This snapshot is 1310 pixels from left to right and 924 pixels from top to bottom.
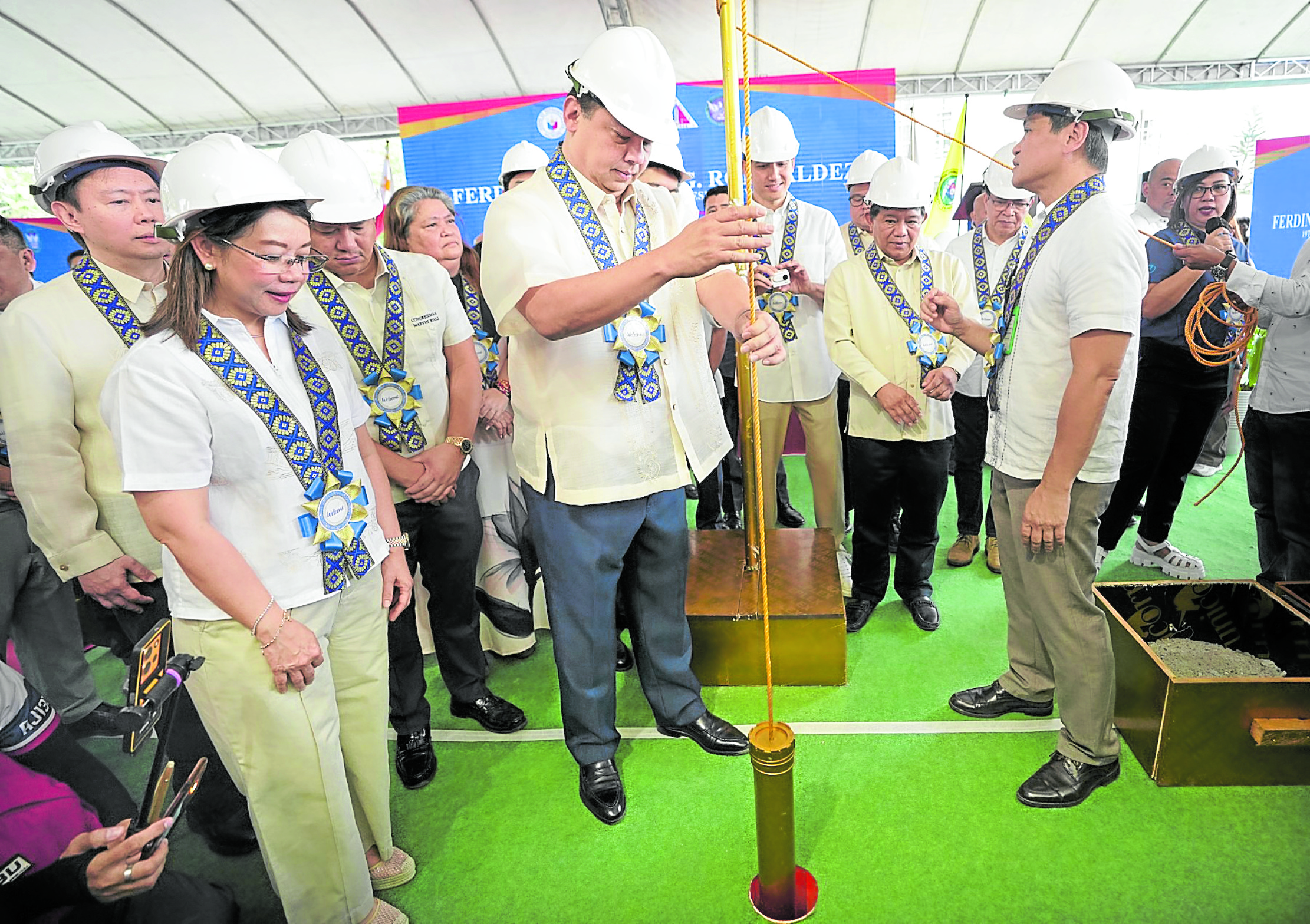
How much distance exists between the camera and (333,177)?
2.04 m

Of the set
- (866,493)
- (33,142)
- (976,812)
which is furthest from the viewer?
(33,142)

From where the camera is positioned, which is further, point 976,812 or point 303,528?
point 976,812

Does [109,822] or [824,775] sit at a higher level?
[109,822]

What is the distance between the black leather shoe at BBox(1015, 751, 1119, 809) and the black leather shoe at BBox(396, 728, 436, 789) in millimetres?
1772

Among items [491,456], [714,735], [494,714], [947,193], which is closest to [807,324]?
[491,456]

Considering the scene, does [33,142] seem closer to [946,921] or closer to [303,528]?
[303,528]

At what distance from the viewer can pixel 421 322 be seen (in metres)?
2.32

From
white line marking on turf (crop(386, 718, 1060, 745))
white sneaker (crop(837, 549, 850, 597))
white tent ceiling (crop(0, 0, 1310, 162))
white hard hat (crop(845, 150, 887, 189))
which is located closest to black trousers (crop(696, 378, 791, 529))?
white sneaker (crop(837, 549, 850, 597))

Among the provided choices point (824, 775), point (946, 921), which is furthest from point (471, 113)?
point (946, 921)

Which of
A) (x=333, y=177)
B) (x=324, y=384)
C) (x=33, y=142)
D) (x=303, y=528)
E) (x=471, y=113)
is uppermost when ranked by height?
(x=33, y=142)

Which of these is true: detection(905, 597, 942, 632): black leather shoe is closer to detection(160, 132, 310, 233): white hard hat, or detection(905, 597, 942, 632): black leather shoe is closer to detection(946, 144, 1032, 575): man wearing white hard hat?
detection(946, 144, 1032, 575): man wearing white hard hat

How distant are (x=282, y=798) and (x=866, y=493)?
2.35m

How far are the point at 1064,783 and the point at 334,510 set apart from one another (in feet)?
6.66

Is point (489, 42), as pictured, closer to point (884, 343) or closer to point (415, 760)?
point (884, 343)
